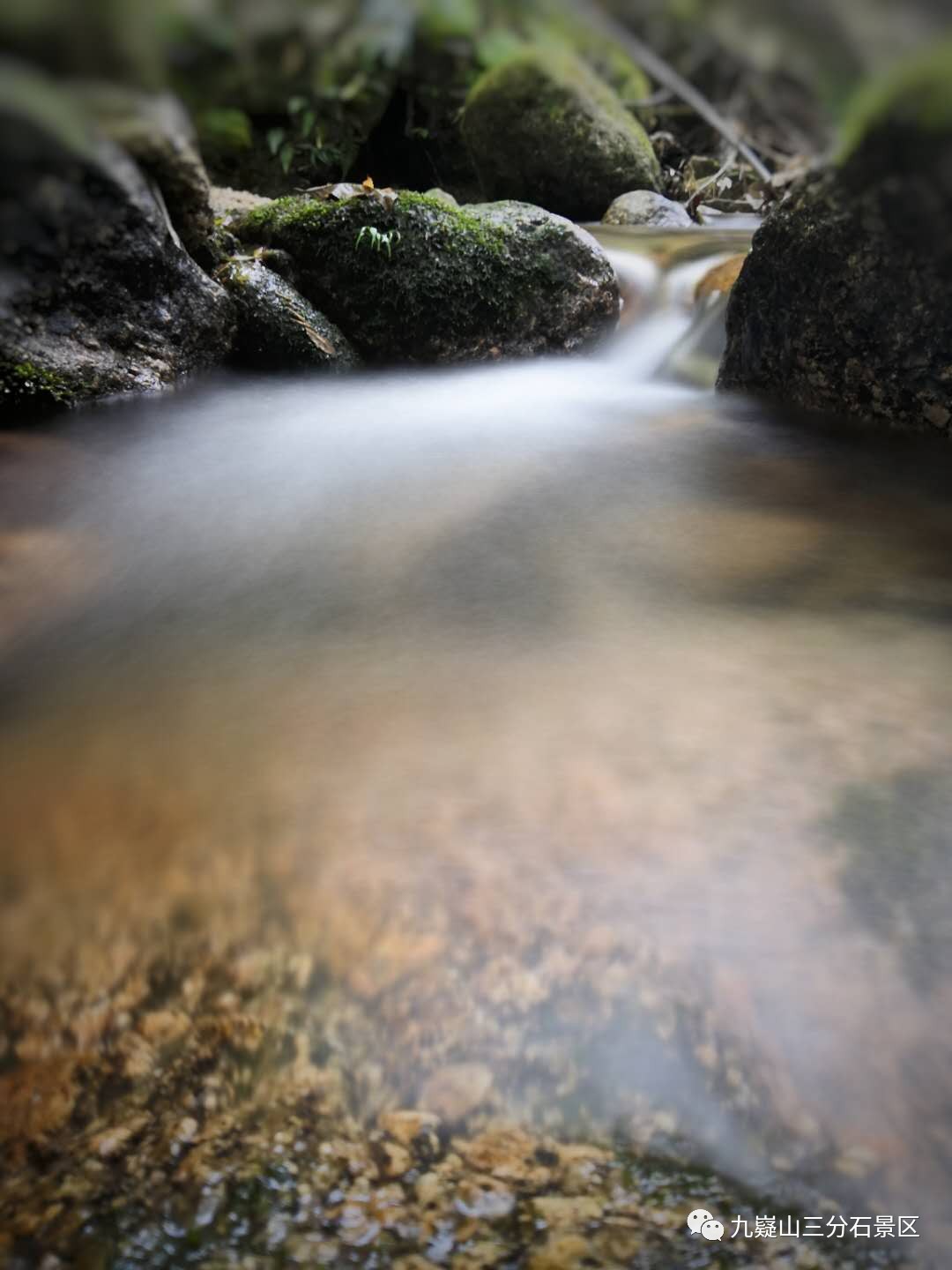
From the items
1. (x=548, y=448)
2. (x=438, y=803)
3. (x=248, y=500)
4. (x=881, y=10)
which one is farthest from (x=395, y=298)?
(x=881, y=10)

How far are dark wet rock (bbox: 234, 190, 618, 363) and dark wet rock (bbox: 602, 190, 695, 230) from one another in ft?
11.1

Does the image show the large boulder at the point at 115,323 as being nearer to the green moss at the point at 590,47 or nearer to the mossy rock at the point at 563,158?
the green moss at the point at 590,47

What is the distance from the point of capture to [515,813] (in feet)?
6.48

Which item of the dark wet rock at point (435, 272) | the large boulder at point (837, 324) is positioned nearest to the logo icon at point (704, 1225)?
the large boulder at point (837, 324)

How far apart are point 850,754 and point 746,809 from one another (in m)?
0.38

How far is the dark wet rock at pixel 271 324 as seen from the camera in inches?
246

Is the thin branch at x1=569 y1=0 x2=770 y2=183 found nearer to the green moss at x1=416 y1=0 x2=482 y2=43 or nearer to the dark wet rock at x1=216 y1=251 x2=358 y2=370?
the green moss at x1=416 y1=0 x2=482 y2=43

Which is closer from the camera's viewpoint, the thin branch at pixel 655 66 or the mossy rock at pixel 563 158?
the thin branch at pixel 655 66

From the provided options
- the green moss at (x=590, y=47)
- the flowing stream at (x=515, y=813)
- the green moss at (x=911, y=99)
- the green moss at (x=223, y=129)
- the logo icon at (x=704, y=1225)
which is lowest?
the logo icon at (x=704, y=1225)

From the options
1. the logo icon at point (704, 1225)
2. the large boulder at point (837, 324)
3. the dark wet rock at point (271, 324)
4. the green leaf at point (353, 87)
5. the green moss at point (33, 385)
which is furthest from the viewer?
the dark wet rock at point (271, 324)

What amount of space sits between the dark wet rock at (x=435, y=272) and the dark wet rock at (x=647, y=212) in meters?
3.39

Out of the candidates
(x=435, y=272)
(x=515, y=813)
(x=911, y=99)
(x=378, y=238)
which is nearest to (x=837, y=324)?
(x=435, y=272)

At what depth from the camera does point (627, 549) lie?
348 cm

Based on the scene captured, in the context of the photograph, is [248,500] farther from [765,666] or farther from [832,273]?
[832,273]
